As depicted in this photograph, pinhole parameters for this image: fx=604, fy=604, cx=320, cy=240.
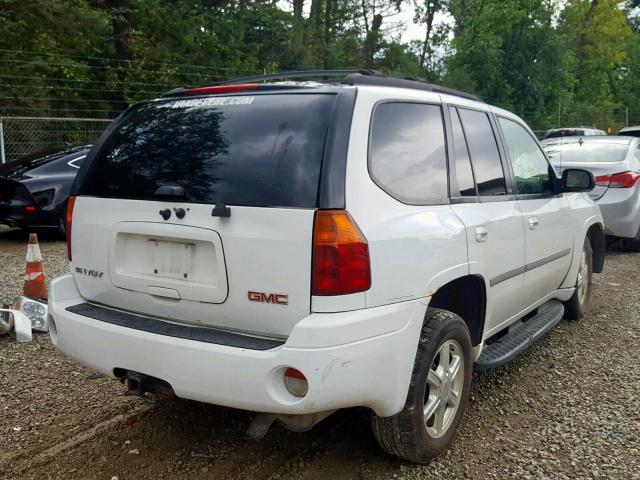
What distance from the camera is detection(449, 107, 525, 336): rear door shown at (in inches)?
129

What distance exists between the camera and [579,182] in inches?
184

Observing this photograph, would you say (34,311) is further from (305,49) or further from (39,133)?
(305,49)

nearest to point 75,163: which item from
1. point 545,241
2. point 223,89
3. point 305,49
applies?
point 223,89

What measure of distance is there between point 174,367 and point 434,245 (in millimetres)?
1301

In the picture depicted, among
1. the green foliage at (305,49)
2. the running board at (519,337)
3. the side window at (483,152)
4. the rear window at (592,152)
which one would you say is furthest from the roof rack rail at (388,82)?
the green foliage at (305,49)

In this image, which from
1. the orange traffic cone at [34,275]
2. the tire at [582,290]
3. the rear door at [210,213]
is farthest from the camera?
the orange traffic cone at [34,275]

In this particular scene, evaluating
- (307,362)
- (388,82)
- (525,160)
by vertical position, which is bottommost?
(307,362)

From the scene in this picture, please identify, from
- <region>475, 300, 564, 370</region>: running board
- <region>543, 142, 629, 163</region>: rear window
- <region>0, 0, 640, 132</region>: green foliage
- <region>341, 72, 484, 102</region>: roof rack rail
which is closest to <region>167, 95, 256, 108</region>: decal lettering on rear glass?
<region>341, 72, 484, 102</region>: roof rack rail

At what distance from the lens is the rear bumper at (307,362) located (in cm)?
240

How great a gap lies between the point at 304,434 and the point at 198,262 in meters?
1.24

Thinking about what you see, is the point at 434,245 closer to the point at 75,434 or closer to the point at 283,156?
the point at 283,156

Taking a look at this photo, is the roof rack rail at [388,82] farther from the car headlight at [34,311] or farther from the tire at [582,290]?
the car headlight at [34,311]

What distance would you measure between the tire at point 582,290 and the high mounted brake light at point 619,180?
2655 mm

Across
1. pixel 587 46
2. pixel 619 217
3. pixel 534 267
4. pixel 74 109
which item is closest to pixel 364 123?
pixel 534 267
